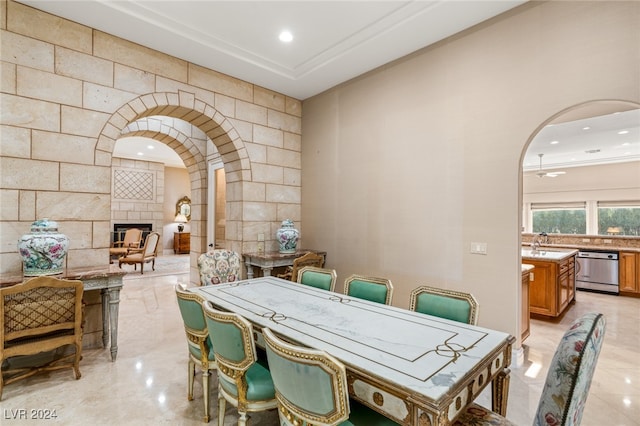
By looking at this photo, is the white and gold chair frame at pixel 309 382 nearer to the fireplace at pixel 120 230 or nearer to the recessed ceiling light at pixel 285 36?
the recessed ceiling light at pixel 285 36

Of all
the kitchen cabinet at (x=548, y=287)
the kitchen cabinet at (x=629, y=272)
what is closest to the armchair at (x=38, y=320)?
the kitchen cabinet at (x=548, y=287)

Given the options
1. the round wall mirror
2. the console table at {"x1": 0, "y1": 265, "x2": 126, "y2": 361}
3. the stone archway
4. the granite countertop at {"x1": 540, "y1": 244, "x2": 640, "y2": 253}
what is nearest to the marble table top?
the console table at {"x1": 0, "y1": 265, "x2": 126, "y2": 361}

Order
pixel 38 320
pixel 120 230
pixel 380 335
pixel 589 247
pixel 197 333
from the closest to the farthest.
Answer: pixel 380 335, pixel 197 333, pixel 38 320, pixel 589 247, pixel 120 230

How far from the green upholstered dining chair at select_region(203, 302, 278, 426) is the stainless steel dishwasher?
6688 mm

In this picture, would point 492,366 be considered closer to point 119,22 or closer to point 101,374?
point 101,374

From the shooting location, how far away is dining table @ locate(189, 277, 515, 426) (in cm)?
116

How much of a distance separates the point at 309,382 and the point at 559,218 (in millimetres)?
8575

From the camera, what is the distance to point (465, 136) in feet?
10.3

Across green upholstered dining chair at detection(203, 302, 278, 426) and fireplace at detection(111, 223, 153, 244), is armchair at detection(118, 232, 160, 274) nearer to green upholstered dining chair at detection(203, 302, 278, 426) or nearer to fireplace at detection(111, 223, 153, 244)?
fireplace at detection(111, 223, 153, 244)

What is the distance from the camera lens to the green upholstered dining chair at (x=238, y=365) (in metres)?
1.52

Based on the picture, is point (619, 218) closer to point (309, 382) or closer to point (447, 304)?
point (447, 304)

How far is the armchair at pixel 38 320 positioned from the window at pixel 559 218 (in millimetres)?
9182

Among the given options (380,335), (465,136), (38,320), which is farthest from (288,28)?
(38,320)

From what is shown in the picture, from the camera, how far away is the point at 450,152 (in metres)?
3.23
